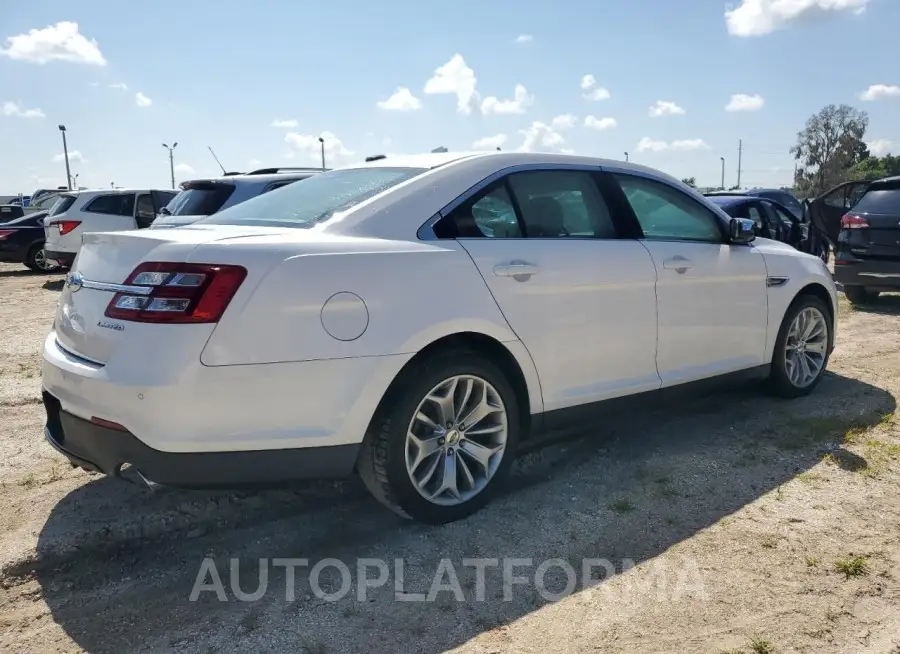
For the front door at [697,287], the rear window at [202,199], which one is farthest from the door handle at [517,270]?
the rear window at [202,199]

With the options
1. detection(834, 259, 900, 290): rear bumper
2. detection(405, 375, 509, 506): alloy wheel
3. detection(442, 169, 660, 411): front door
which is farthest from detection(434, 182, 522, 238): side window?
detection(834, 259, 900, 290): rear bumper

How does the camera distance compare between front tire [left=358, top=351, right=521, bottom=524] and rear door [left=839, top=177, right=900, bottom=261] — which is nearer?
front tire [left=358, top=351, right=521, bottom=524]

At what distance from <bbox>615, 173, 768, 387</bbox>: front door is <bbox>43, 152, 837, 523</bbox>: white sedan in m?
0.02

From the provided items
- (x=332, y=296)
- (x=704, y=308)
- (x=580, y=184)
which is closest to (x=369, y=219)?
(x=332, y=296)

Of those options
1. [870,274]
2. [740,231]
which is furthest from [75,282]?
[870,274]

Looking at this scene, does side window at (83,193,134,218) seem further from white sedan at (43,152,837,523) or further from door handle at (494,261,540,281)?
door handle at (494,261,540,281)

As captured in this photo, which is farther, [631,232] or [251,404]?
[631,232]

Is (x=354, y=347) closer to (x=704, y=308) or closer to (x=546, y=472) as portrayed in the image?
(x=546, y=472)

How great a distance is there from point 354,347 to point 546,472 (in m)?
1.56

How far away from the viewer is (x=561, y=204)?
3.80 m

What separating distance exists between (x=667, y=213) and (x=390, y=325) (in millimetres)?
2135

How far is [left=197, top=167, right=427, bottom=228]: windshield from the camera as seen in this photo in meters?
3.29

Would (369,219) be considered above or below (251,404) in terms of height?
above

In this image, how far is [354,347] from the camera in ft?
9.40
